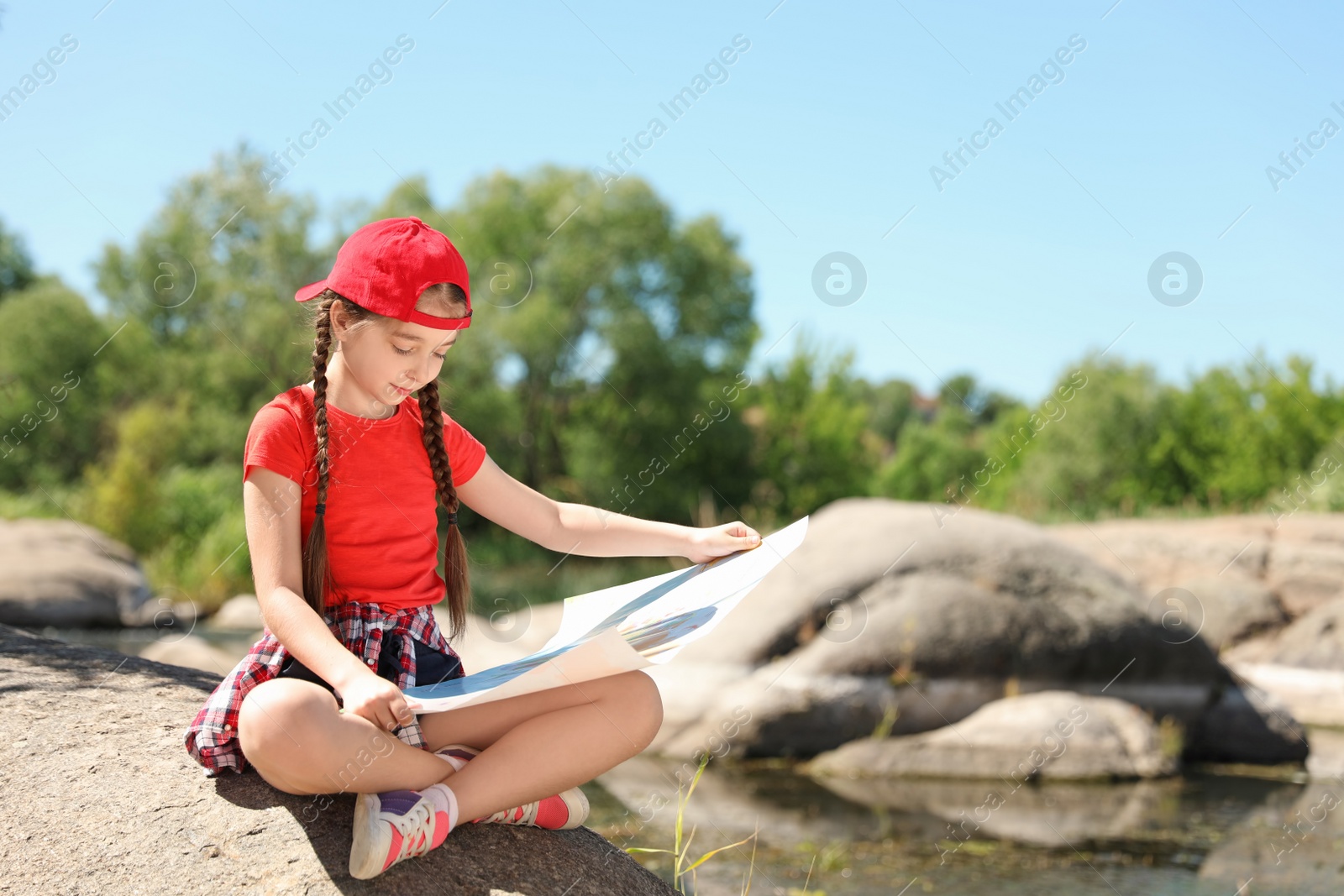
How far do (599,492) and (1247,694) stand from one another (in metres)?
15.2

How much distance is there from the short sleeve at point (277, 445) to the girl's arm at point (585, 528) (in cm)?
45

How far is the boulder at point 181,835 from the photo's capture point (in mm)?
2127

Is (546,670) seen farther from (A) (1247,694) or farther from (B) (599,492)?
(B) (599,492)

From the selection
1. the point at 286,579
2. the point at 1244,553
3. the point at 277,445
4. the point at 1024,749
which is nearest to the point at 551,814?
the point at 286,579

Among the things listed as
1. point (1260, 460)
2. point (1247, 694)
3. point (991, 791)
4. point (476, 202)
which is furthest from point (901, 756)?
point (1260, 460)

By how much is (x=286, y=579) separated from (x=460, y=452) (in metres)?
0.55

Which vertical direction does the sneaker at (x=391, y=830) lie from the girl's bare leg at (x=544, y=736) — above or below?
below

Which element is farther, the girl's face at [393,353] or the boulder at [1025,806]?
the boulder at [1025,806]

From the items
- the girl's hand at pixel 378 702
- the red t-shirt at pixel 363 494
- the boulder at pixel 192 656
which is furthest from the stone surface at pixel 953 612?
the girl's hand at pixel 378 702

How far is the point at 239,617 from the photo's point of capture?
46.9ft

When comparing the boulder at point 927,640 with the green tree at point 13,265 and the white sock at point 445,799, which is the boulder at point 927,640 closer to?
the white sock at point 445,799

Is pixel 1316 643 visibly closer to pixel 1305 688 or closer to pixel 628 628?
pixel 1305 688

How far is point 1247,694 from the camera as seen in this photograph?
324 inches

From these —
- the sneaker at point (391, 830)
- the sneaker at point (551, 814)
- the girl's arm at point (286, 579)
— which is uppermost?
the girl's arm at point (286, 579)
